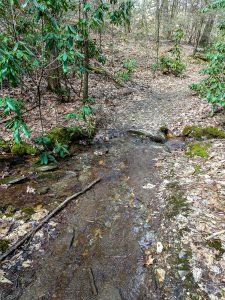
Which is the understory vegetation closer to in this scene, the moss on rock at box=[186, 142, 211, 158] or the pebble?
the moss on rock at box=[186, 142, 211, 158]

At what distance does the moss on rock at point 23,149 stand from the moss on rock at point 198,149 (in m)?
3.69

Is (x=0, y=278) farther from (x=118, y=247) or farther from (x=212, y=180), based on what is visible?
(x=212, y=180)

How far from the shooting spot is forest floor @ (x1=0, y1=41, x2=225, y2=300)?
274 centimetres

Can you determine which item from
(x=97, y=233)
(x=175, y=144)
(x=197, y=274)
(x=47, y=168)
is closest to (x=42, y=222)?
(x=97, y=233)

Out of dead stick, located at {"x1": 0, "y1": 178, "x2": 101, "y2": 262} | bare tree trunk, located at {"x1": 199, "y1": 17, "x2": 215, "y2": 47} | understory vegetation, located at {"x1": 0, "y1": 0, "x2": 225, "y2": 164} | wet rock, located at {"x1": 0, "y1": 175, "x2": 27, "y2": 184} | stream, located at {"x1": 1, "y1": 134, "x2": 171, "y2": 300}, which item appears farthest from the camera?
bare tree trunk, located at {"x1": 199, "y1": 17, "x2": 215, "y2": 47}

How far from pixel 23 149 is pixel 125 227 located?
3.13 m

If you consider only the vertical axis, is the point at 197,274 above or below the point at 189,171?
below

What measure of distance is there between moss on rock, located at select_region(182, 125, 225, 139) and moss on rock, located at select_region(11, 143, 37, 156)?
421cm

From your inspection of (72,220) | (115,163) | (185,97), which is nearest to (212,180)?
(115,163)

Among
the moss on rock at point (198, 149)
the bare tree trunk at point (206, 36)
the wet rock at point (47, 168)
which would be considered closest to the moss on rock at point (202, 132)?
the moss on rock at point (198, 149)

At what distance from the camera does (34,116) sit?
6.94 meters

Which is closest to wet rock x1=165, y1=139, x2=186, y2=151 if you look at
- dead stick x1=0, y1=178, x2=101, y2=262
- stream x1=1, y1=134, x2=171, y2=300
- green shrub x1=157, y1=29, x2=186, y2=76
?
stream x1=1, y1=134, x2=171, y2=300

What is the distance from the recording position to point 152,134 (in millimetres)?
6773

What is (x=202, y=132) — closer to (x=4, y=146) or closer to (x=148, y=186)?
(x=148, y=186)
